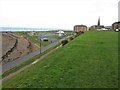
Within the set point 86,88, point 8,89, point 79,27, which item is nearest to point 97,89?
point 86,88

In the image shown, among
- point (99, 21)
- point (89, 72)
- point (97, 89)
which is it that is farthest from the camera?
point (99, 21)

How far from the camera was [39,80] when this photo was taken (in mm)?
13633

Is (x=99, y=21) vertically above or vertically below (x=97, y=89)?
above

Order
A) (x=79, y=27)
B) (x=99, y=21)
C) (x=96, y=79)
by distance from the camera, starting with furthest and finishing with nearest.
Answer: (x=79, y=27)
(x=99, y=21)
(x=96, y=79)

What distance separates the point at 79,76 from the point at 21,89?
3660mm

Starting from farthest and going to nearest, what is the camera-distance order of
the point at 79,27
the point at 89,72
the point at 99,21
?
1. the point at 79,27
2. the point at 99,21
3. the point at 89,72

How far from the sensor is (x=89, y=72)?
48.8 feet

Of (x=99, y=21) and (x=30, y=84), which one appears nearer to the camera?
(x=30, y=84)

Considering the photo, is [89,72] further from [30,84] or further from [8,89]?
[8,89]

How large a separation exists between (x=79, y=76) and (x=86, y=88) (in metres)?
2.63

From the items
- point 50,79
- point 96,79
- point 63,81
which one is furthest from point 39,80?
point 96,79

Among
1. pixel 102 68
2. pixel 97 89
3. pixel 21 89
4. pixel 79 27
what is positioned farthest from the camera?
pixel 79 27

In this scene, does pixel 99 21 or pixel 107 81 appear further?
pixel 99 21

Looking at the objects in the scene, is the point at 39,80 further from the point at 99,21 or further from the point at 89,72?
the point at 99,21
